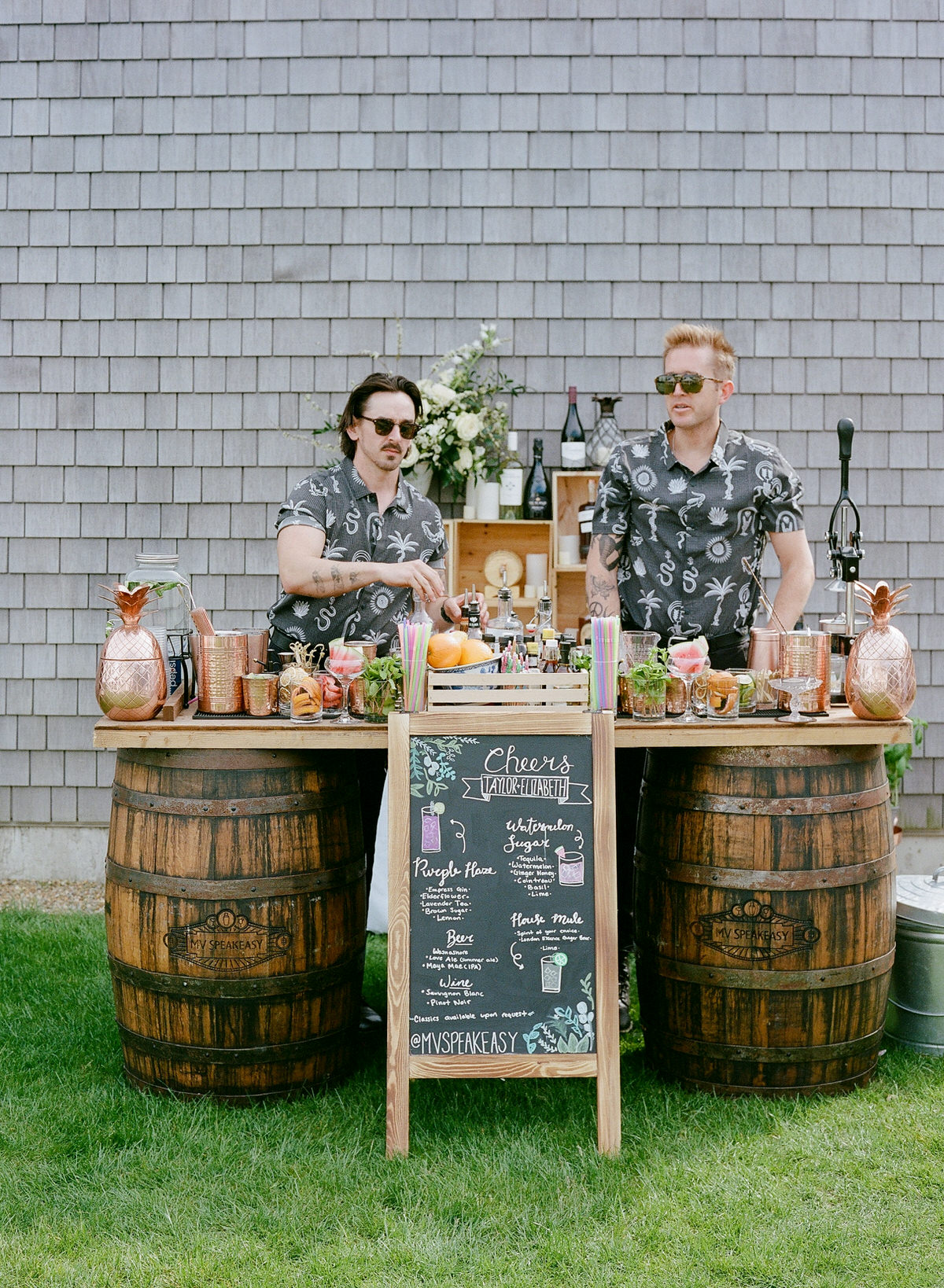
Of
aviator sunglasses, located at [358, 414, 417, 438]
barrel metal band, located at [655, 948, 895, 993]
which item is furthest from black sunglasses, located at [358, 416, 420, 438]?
barrel metal band, located at [655, 948, 895, 993]

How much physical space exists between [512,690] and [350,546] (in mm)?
982

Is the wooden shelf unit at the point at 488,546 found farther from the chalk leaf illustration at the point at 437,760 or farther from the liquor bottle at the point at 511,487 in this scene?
the chalk leaf illustration at the point at 437,760

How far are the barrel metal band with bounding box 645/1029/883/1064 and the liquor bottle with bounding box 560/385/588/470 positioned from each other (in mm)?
3004

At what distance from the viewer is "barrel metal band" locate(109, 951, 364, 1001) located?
3025 millimetres

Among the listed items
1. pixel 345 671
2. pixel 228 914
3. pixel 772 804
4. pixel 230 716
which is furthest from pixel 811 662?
pixel 228 914

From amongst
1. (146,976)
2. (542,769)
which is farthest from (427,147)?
(146,976)

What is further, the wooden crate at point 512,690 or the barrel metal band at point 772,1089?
the barrel metal band at point 772,1089

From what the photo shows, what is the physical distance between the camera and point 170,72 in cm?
559

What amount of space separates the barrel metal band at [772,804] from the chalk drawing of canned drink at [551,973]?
1.74ft

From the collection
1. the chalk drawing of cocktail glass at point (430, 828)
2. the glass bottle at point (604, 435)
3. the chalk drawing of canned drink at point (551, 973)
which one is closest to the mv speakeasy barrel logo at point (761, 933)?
the chalk drawing of canned drink at point (551, 973)

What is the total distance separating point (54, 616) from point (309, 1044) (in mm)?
3321

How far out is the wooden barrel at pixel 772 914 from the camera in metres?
3.03

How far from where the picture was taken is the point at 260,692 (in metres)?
3.12

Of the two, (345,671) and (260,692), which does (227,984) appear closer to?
(260,692)
